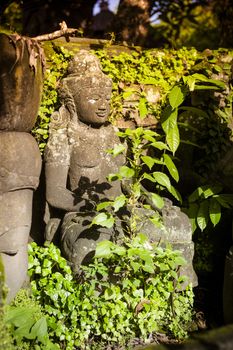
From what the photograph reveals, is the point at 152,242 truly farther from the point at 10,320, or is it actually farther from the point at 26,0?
the point at 26,0

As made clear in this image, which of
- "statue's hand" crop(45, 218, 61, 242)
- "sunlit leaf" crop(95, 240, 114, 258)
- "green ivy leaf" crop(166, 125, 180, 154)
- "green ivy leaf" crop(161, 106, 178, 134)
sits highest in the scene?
"green ivy leaf" crop(161, 106, 178, 134)

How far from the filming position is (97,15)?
8367 mm

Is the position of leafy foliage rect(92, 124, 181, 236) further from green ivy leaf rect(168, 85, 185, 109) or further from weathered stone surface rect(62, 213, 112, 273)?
green ivy leaf rect(168, 85, 185, 109)

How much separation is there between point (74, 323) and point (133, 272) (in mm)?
553

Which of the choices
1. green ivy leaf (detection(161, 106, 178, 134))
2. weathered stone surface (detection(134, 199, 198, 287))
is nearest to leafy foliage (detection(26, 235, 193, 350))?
weathered stone surface (detection(134, 199, 198, 287))

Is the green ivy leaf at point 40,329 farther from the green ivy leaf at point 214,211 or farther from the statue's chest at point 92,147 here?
the green ivy leaf at point 214,211

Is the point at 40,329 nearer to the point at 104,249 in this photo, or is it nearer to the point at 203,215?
the point at 104,249

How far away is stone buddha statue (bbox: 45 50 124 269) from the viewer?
11.9 feet

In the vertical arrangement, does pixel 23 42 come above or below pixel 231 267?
above

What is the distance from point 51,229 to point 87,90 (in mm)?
1151

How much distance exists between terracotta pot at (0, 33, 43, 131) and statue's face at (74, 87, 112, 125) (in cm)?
46

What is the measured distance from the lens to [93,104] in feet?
12.1

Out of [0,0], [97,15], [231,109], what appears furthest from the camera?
[97,15]

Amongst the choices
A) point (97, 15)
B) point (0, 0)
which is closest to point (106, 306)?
point (0, 0)
